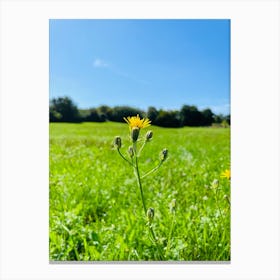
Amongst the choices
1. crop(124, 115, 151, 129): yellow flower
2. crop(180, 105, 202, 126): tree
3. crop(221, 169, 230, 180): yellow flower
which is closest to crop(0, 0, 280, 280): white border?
crop(221, 169, 230, 180): yellow flower

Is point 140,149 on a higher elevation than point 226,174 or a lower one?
higher

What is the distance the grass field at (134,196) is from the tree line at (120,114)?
33 mm

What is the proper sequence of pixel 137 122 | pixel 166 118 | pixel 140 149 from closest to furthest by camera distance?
pixel 140 149 → pixel 137 122 → pixel 166 118

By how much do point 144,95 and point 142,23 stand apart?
313mm

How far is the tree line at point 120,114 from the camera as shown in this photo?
5.99 feet

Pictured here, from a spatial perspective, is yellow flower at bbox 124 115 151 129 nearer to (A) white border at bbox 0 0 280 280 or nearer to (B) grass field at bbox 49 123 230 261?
(B) grass field at bbox 49 123 230 261

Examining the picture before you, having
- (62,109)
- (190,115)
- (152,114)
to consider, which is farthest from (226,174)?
(62,109)

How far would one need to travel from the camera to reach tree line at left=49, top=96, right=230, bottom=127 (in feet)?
5.99

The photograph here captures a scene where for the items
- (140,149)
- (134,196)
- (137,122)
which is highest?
(137,122)
